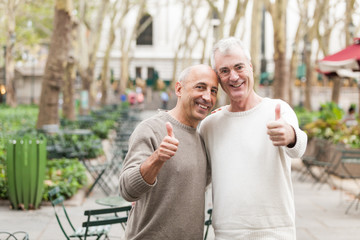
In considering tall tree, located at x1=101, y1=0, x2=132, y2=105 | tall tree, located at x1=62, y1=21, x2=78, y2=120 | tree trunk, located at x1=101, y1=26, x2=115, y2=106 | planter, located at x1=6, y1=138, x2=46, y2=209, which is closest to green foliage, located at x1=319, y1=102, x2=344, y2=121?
tall tree, located at x1=62, y1=21, x2=78, y2=120

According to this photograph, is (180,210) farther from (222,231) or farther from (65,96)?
(65,96)

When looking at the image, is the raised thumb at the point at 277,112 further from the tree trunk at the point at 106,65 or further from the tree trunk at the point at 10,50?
the tree trunk at the point at 106,65

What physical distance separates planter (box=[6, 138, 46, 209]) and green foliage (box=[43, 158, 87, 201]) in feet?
1.26

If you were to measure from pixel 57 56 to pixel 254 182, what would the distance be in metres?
10.7

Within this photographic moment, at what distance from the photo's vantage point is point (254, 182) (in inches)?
113

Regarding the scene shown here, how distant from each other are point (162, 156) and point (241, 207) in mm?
591

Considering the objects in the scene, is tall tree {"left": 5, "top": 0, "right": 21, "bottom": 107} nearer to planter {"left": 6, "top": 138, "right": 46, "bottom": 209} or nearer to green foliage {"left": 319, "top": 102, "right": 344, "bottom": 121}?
green foliage {"left": 319, "top": 102, "right": 344, "bottom": 121}

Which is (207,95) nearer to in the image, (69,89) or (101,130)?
(69,89)

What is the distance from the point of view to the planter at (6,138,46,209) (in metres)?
7.88

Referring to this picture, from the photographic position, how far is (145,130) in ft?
9.41

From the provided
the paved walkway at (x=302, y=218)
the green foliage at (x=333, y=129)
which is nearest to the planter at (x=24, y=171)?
the paved walkway at (x=302, y=218)

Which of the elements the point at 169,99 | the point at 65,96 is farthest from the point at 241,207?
the point at 169,99

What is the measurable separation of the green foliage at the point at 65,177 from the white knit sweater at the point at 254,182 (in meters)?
5.88

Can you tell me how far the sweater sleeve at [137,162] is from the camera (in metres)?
2.66
